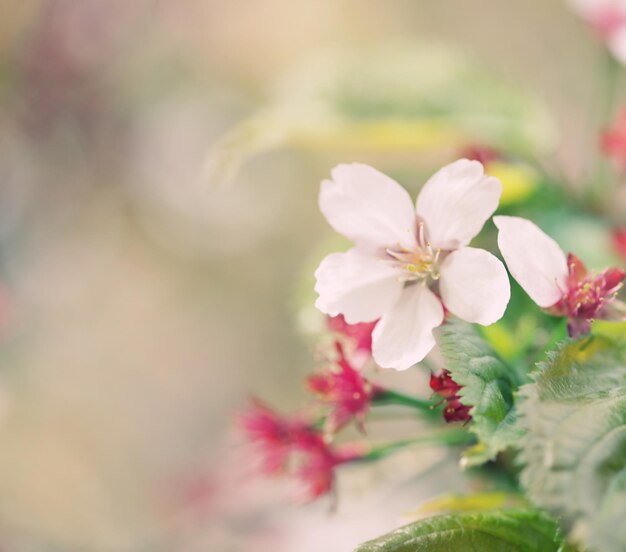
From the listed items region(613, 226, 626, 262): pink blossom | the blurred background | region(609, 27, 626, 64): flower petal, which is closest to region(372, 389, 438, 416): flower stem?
region(613, 226, 626, 262): pink blossom

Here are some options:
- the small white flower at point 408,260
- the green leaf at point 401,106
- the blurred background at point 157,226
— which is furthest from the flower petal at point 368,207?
the blurred background at point 157,226

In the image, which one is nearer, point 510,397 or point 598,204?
point 510,397

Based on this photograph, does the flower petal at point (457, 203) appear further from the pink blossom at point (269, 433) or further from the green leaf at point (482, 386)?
the pink blossom at point (269, 433)

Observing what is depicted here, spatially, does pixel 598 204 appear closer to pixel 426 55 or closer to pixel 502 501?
pixel 426 55

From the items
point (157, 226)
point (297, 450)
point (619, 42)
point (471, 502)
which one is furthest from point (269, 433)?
point (157, 226)

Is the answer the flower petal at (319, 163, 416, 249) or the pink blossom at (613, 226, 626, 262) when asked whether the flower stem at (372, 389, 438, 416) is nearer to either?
the flower petal at (319, 163, 416, 249)

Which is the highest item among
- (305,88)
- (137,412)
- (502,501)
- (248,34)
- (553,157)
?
(248,34)

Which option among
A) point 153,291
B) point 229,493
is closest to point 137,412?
point 153,291

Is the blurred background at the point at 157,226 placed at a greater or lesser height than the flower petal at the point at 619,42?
greater
